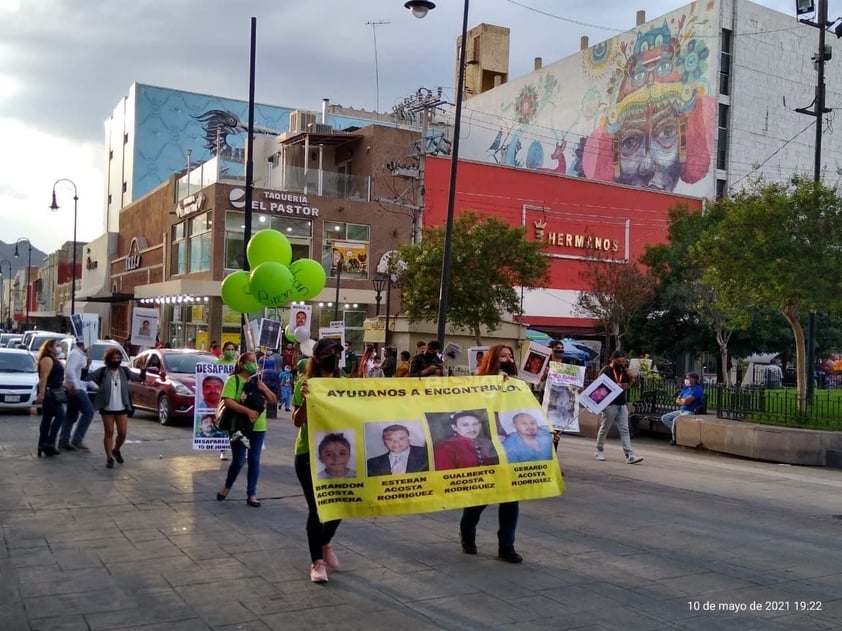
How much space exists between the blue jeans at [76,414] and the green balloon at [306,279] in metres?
3.54

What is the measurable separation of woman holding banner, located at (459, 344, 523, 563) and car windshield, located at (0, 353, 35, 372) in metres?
15.5

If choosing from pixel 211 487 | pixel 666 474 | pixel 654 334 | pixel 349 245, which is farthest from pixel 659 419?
pixel 349 245

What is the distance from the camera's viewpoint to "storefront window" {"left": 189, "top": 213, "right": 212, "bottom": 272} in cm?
4125

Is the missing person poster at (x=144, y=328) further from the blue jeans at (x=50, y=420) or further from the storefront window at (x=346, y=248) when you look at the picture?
the storefront window at (x=346, y=248)

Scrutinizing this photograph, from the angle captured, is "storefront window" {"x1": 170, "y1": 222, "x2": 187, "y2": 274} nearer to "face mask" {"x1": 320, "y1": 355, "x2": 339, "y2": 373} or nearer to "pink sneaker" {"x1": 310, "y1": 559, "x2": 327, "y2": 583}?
"face mask" {"x1": 320, "y1": 355, "x2": 339, "y2": 373}

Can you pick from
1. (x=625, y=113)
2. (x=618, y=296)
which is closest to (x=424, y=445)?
(x=618, y=296)

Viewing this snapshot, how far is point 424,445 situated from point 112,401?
260 inches

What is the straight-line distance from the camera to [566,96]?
60125 mm

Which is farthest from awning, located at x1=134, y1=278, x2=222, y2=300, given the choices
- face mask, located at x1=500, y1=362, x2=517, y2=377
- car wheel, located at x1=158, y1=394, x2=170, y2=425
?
face mask, located at x1=500, y1=362, x2=517, y2=377

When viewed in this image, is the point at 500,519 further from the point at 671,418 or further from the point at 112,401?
the point at 671,418

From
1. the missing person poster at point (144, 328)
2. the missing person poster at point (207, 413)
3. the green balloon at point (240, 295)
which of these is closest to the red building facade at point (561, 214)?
the missing person poster at point (144, 328)

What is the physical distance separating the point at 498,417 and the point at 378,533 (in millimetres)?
1854

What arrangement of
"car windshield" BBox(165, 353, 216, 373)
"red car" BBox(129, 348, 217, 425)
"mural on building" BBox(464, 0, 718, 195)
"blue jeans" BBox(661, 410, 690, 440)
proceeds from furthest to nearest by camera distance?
"mural on building" BBox(464, 0, 718, 195), "car windshield" BBox(165, 353, 216, 373), "red car" BBox(129, 348, 217, 425), "blue jeans" BBox(661, 410, 690, 440)

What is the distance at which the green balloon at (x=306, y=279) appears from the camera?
1307 centimetres
